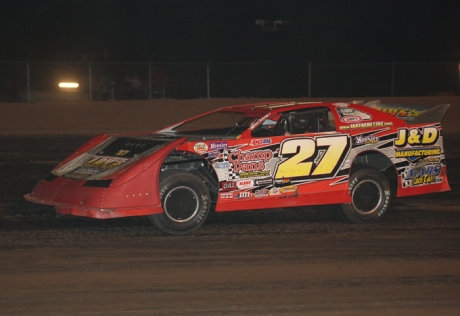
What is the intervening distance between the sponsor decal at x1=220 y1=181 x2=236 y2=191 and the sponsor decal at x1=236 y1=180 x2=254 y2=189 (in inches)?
1.9

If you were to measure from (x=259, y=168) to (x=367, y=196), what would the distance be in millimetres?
1433

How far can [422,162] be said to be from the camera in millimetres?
8758

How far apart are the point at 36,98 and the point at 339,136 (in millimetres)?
18125

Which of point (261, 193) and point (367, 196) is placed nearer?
point (261, 193)

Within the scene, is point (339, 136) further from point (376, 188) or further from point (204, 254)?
point (204, 254)

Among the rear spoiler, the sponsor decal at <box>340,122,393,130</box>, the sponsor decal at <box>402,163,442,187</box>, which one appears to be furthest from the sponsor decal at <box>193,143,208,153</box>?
the rear spoiler

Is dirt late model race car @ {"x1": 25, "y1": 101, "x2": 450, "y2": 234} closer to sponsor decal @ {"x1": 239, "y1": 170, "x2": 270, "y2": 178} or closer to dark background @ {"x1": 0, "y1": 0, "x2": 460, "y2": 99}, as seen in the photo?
sponsor decal @ {"x1": 239, "y1": 170, "x2": 270, "y2": 178}

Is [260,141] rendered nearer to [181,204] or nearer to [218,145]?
[218,145]

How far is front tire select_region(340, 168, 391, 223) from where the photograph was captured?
330 inches

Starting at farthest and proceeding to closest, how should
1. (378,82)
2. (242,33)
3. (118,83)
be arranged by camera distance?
1. (242,33)
2. (378,82)
3. (118,83)

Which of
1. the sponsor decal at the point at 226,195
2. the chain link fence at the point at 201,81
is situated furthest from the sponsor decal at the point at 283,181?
the chain link fence at the point at 201,81

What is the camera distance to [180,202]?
25.1ft

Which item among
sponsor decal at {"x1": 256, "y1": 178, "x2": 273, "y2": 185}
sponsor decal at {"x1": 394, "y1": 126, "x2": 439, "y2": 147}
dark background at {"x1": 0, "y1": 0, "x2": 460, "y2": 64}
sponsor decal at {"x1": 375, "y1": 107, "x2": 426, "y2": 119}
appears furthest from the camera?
dark background at {"x1": 0, "y1": 0, "x2": 460, "y2": 64}

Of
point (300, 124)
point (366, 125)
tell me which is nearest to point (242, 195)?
point (300, 124)
